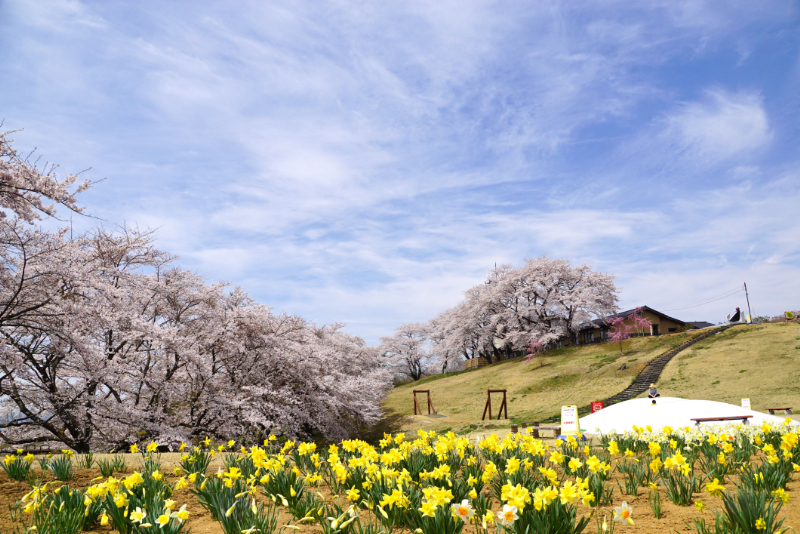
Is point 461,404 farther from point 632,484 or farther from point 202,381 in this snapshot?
point 632,484

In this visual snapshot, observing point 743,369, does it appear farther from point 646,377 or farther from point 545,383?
point 545,383

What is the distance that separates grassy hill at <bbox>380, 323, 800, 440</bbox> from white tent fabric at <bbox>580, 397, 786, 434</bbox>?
1018cm

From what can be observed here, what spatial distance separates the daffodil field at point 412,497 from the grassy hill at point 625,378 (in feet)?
59.4

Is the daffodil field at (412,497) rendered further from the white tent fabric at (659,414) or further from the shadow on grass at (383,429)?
the shadow on grass at (383,429)

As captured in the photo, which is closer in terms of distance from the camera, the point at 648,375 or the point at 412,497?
the point at 412,497

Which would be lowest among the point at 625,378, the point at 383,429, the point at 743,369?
the point at 383,429

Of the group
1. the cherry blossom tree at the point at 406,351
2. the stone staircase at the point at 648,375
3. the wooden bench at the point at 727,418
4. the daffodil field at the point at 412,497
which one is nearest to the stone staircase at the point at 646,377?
the stone staircase at the point at 648,375

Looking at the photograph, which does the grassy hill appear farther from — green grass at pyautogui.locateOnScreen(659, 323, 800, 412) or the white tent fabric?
the white tent fabric

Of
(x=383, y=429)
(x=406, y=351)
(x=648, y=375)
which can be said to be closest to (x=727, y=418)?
(x=383, y=429)

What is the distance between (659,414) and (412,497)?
11501mm

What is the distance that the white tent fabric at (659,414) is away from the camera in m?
12.1

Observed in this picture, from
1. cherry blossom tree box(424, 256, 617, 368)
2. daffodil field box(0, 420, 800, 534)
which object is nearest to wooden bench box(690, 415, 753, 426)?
daffodil field box(0, 420, 800, 534)

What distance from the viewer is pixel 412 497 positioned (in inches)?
147

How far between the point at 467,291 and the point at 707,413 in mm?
47947
